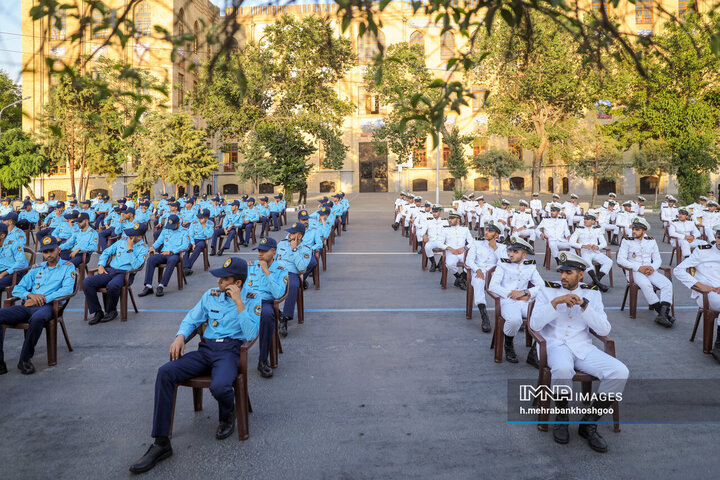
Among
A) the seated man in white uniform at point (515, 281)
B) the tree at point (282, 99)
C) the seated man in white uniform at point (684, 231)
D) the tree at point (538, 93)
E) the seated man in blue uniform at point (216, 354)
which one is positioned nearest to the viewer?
the seated man in blue uniform at point (216, 354)

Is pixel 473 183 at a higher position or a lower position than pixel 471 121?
lower

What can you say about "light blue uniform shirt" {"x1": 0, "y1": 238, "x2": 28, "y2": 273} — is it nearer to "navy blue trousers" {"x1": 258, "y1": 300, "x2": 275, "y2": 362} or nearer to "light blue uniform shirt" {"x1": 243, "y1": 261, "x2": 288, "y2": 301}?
"light blue uniform shirt" {"x1": 243, "y1": 261, "x2": 288, "y2": 301}

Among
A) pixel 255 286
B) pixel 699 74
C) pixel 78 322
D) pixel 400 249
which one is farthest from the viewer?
pixel 699 74

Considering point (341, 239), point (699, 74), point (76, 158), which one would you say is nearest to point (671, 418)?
point (341, 239)

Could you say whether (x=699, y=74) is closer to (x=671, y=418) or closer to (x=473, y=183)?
(x=473, y=183)

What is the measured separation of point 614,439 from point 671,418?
730mm

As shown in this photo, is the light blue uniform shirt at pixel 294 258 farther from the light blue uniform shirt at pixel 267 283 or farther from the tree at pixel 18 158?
the tree at pixel 18 158

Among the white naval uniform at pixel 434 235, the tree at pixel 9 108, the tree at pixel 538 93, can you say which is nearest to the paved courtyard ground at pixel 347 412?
the white naval uniform at pixel 434 235

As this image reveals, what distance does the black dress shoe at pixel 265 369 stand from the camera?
18.8ft

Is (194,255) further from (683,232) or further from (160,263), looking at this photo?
(683,232)

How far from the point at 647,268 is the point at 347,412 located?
547 cm

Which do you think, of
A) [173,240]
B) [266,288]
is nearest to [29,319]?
[266,288]

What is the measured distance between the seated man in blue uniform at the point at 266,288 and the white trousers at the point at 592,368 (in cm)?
288

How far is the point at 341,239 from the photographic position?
19297 mm
